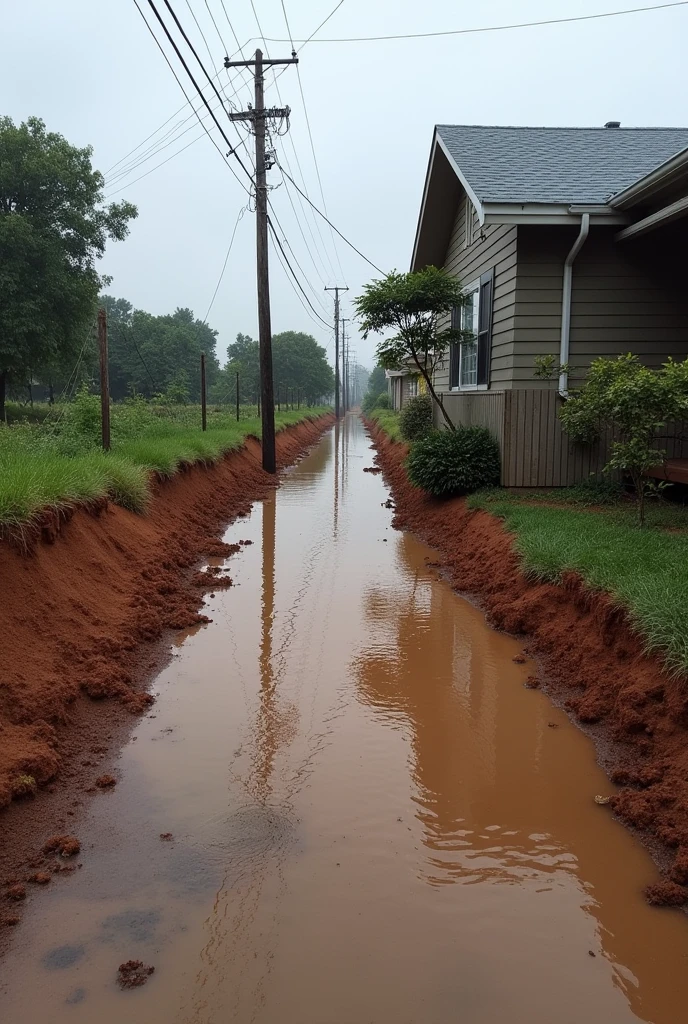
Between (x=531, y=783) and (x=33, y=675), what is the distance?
9.84 ft

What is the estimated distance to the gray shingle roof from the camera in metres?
10.2

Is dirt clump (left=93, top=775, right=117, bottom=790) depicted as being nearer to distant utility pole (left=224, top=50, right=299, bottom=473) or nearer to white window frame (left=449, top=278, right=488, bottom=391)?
white window frame (left=449, top=278, right=488, bottom=391)

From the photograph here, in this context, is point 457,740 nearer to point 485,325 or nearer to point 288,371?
point 485,325

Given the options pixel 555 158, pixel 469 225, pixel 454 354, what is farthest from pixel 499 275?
pixel 454 354

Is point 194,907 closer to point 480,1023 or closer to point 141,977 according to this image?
point 141,977

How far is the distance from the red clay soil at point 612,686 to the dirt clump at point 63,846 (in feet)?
8.32

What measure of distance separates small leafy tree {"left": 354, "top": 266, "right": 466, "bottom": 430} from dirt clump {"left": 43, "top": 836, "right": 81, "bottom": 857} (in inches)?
377

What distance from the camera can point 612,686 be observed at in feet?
15.8

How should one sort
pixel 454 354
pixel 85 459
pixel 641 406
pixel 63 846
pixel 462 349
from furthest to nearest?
1. pixel 454 354
2. pixel 462 349
3. pixel 85 459
4. pixel 641 406
5. pixel 63 846

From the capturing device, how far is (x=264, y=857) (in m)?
3.40

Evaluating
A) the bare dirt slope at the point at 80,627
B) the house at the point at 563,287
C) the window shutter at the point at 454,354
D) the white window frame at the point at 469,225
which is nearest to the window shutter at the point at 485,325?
the house at the point at 563,287

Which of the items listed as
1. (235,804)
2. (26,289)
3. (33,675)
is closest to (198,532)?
(33,675)

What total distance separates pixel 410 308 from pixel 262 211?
6.76m

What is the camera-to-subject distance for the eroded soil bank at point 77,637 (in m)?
4.00
